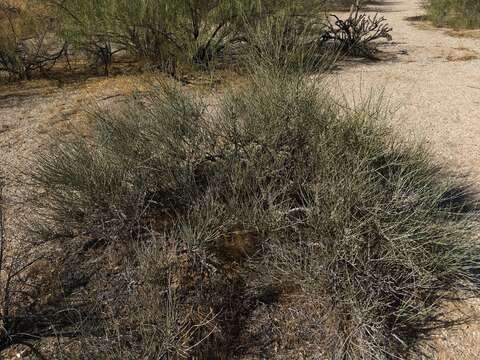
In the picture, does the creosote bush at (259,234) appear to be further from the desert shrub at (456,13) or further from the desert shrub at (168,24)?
the desert shrub at (456,13)

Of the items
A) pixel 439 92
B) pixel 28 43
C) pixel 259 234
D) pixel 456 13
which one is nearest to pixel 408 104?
pixel 439 92

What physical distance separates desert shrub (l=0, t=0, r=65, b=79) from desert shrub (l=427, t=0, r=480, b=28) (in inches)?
602

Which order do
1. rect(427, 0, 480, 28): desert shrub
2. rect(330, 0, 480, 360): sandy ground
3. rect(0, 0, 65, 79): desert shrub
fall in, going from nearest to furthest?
rect(330, 0, 480, 360): sandy ground, rect(0, 0, 65, 79): desert shrub, rect(427, 0, 480, 28): desert shrub

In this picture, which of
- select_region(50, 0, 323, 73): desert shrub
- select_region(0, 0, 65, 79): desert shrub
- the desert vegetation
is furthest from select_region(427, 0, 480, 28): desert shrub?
select_region(0, 0, 65, 79): desert shrub

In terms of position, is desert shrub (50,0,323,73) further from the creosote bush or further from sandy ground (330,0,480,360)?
the creosote bush

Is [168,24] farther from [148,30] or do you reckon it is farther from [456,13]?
[456,13]

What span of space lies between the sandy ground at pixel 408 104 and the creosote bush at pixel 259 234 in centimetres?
51

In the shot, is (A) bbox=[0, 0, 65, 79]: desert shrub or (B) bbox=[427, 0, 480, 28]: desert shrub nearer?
(A) bbox=[0, 0, 65, 79]: desert shrub

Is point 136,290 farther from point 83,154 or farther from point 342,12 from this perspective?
point 342,12

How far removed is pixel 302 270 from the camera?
300 cm

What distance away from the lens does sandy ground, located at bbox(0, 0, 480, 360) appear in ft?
17.4

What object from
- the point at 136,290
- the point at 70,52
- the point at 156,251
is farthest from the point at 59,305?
the point at 70,52

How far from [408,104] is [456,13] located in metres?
12.7

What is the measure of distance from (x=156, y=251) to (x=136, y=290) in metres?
0.30
